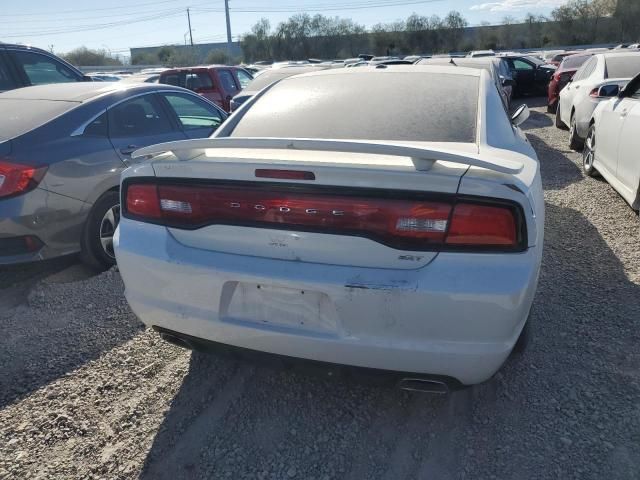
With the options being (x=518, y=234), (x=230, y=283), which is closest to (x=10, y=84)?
(x=230, y=283)

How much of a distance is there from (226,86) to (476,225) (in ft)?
36.3

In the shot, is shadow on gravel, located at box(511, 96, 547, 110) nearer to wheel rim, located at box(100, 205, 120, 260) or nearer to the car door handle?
the car door handle

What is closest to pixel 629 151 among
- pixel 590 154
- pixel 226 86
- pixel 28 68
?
pixel 590 154

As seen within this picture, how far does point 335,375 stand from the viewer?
223cm

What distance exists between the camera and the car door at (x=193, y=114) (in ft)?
17.4

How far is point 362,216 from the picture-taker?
2.06 meters

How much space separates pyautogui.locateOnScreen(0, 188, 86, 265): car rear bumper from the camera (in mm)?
3658

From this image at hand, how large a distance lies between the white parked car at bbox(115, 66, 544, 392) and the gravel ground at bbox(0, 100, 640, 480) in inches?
15.8

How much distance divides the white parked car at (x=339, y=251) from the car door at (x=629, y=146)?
9.70 feet

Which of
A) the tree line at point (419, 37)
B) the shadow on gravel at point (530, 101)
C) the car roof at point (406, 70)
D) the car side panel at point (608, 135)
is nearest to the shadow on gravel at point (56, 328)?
the car roof at point (406, 70)

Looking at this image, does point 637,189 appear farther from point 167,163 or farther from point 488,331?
point 167,163

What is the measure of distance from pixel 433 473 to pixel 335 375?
570 mm

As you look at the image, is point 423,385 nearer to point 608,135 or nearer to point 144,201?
point 144,201

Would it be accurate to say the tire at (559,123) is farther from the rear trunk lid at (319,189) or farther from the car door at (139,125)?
the rear trunk lid at (319,189)
